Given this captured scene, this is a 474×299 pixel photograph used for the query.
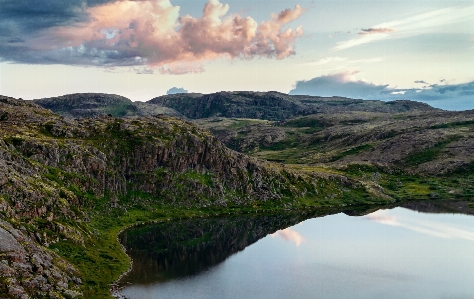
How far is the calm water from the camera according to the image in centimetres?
10206

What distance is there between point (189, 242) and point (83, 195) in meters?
41.6

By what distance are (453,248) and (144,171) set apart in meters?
121

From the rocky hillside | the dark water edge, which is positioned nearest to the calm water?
the dark water edge

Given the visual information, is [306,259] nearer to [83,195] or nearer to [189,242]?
[189,242]

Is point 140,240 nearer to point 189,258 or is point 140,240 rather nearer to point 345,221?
point 189,258

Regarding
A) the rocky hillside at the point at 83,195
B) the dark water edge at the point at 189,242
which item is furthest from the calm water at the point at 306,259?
the rocky hillside at the point at 83,195

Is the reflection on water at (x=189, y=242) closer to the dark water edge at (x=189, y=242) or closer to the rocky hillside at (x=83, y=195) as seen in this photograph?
the dark water edge at (x=189, y=242)

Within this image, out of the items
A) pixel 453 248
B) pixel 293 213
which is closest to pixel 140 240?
pixel 293 213

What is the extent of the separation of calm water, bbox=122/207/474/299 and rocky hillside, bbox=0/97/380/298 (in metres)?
10.3

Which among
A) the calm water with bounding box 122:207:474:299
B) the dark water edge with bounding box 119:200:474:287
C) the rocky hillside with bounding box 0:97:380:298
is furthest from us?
the dark water edge with bounding box 119:200:474:287

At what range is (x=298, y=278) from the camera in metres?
110

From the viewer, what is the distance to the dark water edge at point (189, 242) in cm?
11456

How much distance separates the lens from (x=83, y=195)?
15088cm

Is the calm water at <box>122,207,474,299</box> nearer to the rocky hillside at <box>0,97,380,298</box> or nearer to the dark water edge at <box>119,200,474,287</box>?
the dark water edge at <box>119,200,474,287</box>
